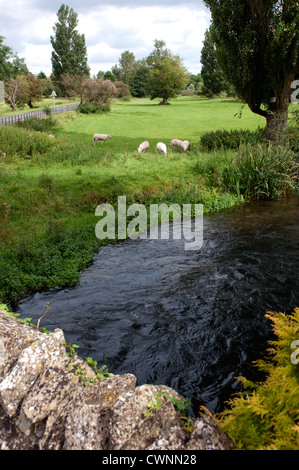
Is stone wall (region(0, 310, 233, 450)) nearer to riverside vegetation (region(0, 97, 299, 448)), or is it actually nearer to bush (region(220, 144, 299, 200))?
riverside vegetation (region(0, 97, 299, 448))

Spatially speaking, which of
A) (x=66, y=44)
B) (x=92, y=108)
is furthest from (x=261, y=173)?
(x=66, y=44)

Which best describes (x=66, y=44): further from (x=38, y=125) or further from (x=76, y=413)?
(x=76, y=413)

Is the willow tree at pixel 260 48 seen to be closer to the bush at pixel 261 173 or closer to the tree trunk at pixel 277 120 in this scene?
the tree trunk at pixel 277 120

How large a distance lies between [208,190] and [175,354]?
30.1 ft

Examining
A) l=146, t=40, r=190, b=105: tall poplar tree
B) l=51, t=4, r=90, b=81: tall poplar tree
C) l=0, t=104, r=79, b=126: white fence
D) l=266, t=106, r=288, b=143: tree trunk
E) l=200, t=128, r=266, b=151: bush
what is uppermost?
l=51, t=4, r=90, b=81: tall poplar tree

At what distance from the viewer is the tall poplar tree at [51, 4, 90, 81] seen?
6988 cm

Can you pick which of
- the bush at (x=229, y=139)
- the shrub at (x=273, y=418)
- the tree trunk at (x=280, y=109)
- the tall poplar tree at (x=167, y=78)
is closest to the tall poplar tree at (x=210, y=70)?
the tall poplar tree at (x=167, y=78)

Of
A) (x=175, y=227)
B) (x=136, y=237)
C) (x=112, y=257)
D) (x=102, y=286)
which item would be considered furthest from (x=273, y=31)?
(x=102, y=286)

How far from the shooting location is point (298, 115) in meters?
13.3

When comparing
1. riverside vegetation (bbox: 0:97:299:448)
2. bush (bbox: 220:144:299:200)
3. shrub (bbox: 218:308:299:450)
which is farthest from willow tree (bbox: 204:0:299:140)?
shrub (bbox: 218:308:299:450)

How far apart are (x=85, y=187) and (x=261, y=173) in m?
6.74

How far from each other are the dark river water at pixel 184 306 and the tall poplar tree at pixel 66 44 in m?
72.6

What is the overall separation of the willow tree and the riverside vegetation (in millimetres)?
2061

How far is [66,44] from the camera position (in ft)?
230
